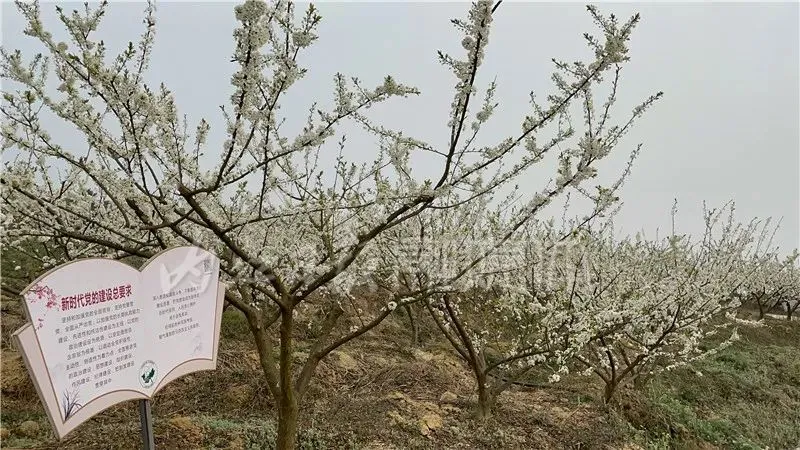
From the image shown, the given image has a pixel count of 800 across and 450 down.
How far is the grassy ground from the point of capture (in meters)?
5.10

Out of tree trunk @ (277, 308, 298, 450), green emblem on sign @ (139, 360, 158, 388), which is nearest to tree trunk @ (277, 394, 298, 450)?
tree trunk @ (277, 308, 298, 450)

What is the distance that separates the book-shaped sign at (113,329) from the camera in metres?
2.29

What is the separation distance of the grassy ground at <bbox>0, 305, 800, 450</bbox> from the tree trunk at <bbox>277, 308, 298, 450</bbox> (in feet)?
3.51

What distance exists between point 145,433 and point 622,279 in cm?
854

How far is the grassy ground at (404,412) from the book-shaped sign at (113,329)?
86.6 inches

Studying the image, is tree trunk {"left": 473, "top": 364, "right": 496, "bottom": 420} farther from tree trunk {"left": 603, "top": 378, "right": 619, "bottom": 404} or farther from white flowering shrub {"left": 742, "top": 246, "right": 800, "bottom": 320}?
white flowering shrub {"left": 742, "top": 246, "right": 800, "bottom": 320}

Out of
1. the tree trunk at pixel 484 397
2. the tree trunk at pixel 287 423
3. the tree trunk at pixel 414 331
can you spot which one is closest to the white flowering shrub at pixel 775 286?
the tree trunk at pixel 414 331

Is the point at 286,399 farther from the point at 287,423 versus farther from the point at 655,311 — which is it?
the point at 655,311

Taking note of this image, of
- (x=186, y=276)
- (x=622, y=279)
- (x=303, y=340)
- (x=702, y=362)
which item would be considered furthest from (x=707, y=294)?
(x=186, y=276)

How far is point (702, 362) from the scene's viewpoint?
1097 cm

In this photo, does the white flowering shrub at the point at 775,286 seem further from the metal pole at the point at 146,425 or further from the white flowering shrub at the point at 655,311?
the metal pole at the point at 146,425

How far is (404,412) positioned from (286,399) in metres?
2.22

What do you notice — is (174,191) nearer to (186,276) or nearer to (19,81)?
(186,276)

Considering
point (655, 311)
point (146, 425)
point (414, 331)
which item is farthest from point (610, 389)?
point (146, 425)
